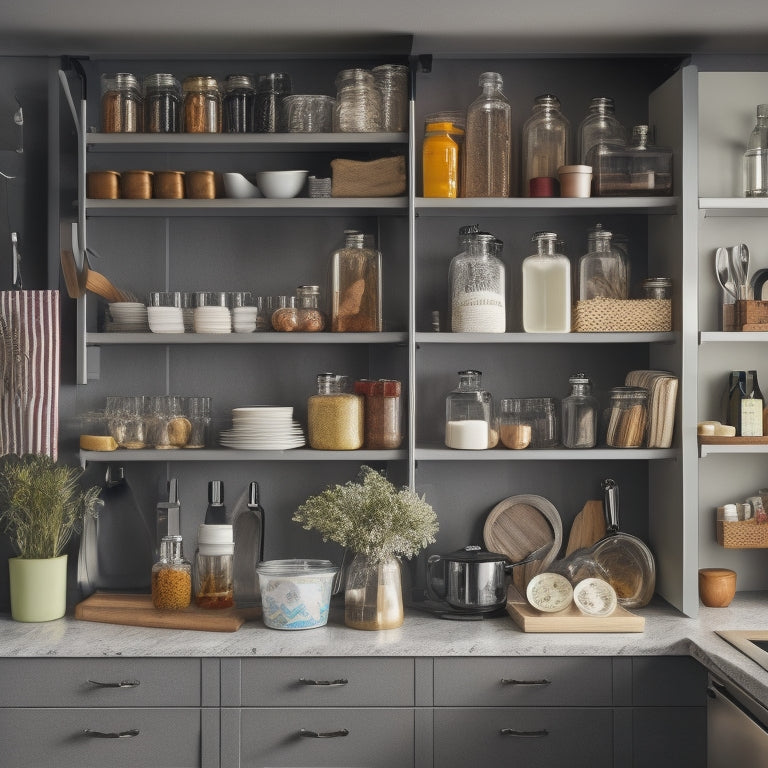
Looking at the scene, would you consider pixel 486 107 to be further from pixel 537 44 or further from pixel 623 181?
pixel 623 181

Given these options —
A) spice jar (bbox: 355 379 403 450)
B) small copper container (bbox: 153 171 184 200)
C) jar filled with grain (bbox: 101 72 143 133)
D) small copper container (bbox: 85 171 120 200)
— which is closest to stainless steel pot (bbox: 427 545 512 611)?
spice jar (bbox: 355 379 403 450)

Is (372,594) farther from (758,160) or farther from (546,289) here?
(758,160)

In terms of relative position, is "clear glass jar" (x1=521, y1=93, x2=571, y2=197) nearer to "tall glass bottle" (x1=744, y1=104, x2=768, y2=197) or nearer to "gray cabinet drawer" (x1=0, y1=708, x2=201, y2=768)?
"tall glass bottle" (x1=744, y1=104, x2=768, y2=197)

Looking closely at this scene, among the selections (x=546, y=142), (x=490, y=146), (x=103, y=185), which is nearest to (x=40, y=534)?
(x=103, y=185)

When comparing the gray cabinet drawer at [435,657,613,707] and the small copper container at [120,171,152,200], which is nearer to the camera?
the gray cabinet drawer at [435,657,613,707]

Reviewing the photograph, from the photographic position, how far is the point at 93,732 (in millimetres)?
2381

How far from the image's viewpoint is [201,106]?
277 centimetres

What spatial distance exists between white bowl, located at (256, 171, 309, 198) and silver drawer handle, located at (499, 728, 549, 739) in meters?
1.65

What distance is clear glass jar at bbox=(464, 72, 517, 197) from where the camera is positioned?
2.79 metres

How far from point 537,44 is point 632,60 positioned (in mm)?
353

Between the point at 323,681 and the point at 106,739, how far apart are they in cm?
59

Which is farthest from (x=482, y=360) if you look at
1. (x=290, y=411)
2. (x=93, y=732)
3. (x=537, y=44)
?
(x=93, y=732)

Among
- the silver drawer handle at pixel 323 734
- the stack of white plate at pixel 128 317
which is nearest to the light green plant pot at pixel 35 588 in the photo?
the stack of white plate at pixel 128 317

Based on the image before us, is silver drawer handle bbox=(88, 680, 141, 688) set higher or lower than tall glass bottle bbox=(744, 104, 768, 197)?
lower
